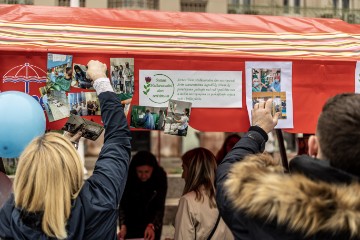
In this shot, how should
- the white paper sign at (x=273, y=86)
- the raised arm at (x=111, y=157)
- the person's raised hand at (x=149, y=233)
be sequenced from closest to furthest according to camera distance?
1. the raised arm at (x=111, y=157)
2. the white paper sign at (x=273, y=86)
3. the person's raised hand at (x=149, y=233)

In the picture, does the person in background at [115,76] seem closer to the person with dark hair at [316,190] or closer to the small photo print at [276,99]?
the small photo print at [276,99]

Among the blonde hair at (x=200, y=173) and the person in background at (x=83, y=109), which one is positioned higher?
the person in background at (x=83, y=109)

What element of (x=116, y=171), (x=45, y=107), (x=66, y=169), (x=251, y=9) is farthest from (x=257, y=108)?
(x=251, y=9)

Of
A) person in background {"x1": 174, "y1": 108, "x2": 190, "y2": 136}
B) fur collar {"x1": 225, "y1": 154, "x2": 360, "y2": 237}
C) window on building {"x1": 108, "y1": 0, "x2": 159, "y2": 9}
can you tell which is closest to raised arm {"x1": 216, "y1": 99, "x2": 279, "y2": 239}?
fur collar {"x1": 225, "y1": 154, "x2": 360, "y2": 237}

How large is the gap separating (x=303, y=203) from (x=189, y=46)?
1835 millimetres

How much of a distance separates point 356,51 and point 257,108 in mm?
1449

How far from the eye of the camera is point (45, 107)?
114 inches

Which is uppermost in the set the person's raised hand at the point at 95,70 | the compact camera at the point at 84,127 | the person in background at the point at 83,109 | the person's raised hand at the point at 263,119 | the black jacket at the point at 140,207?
the person's raised hand at the point at 95,70

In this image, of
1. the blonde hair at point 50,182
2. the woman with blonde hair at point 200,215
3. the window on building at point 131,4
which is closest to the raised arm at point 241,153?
the blonde hair at point 50,182

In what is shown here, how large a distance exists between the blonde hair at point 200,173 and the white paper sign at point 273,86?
563 mm

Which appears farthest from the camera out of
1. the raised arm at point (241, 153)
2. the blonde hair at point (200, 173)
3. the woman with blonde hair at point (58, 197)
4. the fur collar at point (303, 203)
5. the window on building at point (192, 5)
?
the window on building at point (192, 5)

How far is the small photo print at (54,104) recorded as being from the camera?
2.90 meters

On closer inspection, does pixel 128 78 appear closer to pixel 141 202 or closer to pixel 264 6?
pixel 141 202

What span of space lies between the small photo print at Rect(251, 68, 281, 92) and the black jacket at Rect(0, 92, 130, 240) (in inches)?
44.6
